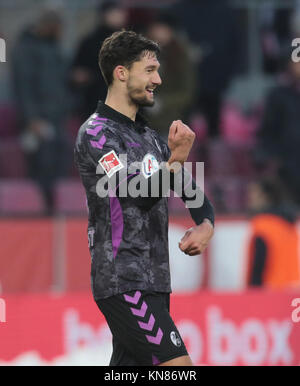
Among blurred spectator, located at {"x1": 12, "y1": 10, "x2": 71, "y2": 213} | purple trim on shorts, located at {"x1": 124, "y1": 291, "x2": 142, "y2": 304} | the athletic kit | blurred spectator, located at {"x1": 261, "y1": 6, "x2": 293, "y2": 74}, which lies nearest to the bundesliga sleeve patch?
the athletic kit

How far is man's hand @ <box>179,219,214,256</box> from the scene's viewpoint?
498cm

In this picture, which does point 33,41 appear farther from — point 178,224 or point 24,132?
point 178,224

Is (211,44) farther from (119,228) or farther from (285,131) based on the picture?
(119,228)

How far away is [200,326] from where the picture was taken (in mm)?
8555

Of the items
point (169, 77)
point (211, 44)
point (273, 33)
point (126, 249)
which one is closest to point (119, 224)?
point (126, 249)

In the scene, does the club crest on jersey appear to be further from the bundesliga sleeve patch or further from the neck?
the neck

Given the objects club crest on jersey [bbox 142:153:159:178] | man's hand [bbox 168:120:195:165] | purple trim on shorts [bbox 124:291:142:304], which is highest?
man's hand [bbox 168:120:195:165]

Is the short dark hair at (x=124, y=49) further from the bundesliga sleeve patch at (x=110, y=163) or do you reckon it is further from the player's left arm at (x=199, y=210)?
the player's left arm at (x=199, y=210)

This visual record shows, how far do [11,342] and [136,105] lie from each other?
3.50m

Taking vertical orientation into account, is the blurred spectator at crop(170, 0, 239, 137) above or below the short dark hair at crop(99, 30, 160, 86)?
above

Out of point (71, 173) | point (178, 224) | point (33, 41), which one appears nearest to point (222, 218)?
point (178, 224)

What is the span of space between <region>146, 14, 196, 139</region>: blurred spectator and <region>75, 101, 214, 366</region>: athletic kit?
6407 mm

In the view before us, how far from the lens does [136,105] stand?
530 cm

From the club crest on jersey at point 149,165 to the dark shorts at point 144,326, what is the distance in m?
0.60
